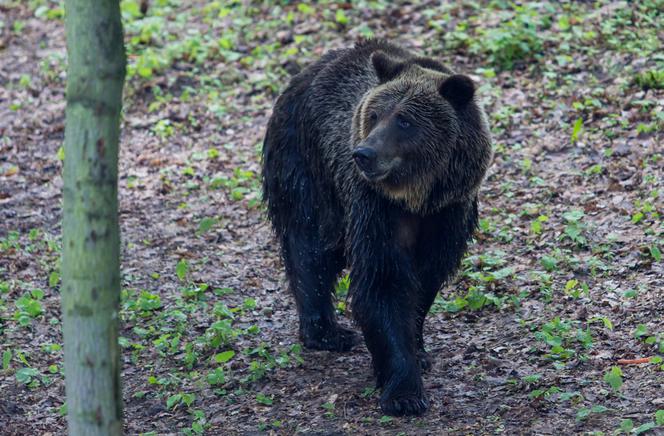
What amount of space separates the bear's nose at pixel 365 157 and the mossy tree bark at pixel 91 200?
6.67ft

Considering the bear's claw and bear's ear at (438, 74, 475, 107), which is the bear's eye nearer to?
bear's ear at (438, 74, 475, 107)

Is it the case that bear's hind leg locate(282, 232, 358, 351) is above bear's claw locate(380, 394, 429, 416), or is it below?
above

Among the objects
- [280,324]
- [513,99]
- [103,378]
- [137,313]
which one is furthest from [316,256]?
[513,99]

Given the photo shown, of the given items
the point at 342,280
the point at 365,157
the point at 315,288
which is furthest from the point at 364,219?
the point at 342,280

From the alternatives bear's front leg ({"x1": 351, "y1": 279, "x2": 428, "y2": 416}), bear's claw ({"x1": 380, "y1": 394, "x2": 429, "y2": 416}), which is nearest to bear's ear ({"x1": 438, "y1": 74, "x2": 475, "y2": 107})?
bear's front leg ({"x1": 351, "y1": 279, "x2": 428, "y2": 416})

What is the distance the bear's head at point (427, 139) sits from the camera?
6086 mm

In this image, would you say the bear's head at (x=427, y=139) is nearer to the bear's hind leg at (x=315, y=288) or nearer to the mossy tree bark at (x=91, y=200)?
the bear's hind leg at (x=315, y=288)

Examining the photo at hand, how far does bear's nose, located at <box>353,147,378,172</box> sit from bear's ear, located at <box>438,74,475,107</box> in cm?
71

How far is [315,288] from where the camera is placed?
7344 millimetres

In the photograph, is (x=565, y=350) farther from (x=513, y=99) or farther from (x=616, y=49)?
(x=616, y=49)

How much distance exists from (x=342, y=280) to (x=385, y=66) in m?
2.27

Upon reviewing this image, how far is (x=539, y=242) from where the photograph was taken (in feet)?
27.1

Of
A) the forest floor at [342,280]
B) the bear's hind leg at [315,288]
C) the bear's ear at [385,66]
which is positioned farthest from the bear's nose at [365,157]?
the forest floor at [342,280]

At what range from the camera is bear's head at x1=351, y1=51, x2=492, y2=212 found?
6.09 metres
